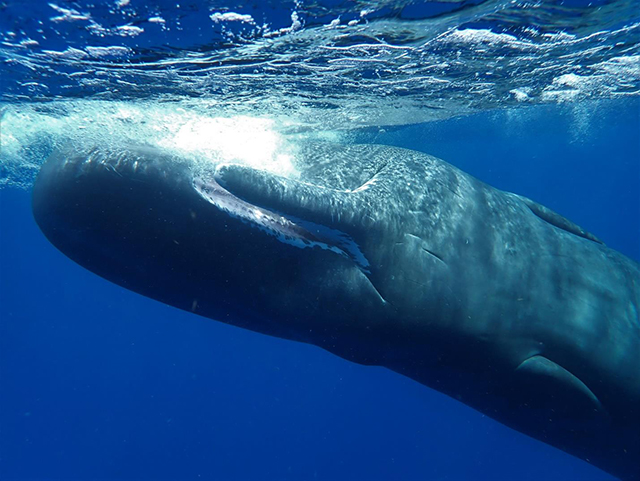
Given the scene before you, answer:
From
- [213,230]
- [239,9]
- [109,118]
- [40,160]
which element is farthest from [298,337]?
[40,160]

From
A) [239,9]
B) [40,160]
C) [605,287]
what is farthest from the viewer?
[40,160]

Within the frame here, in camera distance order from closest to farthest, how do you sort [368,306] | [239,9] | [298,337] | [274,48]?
[368,306] < [298,337] < [239,9] < [274,48]

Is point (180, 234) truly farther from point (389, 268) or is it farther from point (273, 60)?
point (273, 60)

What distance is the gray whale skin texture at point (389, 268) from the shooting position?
471cm

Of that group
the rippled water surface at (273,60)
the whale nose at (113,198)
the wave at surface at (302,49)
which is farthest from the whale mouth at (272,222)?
the wave at surface at (302,49)

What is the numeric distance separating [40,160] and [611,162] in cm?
8809

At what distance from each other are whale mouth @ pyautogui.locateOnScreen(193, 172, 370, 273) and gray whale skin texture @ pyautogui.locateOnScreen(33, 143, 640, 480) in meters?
0.02

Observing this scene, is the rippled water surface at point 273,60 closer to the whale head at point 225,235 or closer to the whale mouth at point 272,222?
the whale head at point 225,235

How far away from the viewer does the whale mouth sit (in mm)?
4691

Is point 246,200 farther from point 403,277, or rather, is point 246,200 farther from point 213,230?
point 403,277

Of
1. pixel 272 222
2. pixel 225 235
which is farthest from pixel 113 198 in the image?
pixel 272 222

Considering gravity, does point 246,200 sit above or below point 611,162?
above

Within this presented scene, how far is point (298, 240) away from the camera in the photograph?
16.0 ft

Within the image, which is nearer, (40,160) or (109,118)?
(109,118)
